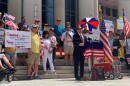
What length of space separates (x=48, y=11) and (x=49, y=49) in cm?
1173

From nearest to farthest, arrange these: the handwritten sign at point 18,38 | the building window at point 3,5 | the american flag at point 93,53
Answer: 1. the handwritten sign at point 18,38
2. the american flag at point 93,53
3. the building window at point 3,5

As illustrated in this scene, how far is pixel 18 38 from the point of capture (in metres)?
15.9

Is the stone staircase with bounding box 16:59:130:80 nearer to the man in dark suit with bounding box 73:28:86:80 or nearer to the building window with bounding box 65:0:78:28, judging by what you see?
the man in dark suit with bounding box 73:28:86:80

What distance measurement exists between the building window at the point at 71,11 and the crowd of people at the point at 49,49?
28.8ft

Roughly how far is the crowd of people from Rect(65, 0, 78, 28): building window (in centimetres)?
879

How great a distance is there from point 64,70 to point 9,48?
134 inches

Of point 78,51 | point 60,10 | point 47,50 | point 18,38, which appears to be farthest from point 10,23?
point 60,10

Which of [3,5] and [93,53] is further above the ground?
[3,5]

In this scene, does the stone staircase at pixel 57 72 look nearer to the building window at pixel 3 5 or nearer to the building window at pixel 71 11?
the building window at pixel 3 5

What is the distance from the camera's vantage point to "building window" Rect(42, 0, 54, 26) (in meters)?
27.6

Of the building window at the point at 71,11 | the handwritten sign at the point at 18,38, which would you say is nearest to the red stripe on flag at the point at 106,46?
the handwritten sign at the point at 18,38

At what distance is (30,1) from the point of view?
22.0 m

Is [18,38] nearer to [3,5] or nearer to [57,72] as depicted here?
[57,72]

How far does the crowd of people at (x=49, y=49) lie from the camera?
15.0 metres
